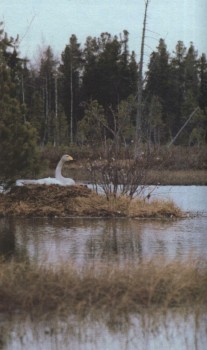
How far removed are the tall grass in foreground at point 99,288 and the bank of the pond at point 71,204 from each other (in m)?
7.12

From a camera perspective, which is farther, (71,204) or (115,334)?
(71,204)

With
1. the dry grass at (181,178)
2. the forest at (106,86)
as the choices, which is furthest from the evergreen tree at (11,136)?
the forest at (106,86)

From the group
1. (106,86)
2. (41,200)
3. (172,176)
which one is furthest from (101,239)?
(106,86)

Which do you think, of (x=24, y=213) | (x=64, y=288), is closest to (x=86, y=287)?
(x=64, y=288)

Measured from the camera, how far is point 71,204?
48.9 ft

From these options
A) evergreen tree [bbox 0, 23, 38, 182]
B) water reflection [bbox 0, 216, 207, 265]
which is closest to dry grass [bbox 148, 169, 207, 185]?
evergreen tree [bbox 0, 23, 38, 182]

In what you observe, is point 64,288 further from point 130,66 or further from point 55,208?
point 130,66

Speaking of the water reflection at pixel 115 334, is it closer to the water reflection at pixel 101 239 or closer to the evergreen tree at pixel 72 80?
the water reflection at pixel 101 239

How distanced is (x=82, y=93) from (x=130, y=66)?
5606mm

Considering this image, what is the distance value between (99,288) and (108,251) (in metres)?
2.93

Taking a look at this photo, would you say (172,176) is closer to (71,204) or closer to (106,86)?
(71,204)

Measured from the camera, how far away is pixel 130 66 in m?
63.5

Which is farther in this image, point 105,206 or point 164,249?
point 105,206

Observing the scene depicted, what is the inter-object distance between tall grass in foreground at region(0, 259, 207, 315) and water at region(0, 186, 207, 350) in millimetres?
343
